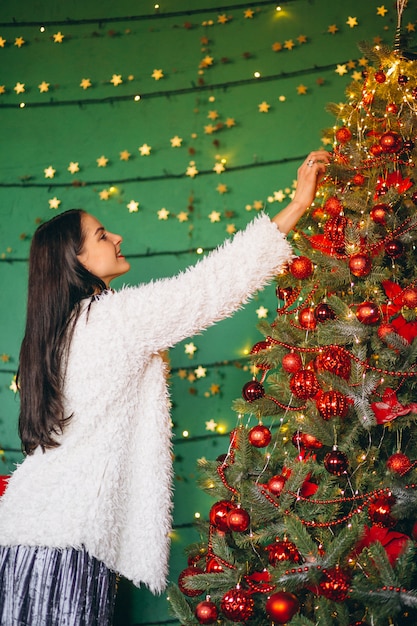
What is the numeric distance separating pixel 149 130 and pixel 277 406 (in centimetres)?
162

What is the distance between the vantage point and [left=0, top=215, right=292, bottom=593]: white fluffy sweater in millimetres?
1434

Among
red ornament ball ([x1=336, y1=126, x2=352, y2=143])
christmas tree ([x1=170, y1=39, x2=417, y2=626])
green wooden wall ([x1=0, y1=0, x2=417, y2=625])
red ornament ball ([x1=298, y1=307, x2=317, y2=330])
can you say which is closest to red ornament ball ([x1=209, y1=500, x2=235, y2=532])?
christmas tree ([x1=170, y1=39, x2=417, y2=626])

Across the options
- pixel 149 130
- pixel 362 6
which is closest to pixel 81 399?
pixel 149 130

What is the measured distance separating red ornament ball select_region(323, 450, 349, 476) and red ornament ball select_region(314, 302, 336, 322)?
1.08 feet

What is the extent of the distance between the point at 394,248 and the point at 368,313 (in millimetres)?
182

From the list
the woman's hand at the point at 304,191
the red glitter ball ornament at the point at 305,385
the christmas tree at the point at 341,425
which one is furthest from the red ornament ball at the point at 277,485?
the woman's hand at the point at 304,191

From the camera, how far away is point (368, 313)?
149cm

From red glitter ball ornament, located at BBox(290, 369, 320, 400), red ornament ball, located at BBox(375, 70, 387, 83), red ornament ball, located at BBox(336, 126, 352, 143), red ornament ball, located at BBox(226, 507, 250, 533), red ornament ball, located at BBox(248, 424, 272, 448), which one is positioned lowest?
red ornament ball, located at BBox(226, 507, 250, 533)

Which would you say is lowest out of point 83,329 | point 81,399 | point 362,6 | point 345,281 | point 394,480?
point 394,480

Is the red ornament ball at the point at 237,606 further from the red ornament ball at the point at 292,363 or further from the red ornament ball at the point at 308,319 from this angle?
the red ornament ball at the point at 308,319

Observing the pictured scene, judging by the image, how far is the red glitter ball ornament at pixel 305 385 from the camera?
1553 millimetres

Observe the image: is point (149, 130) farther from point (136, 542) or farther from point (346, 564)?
point (346, 564)

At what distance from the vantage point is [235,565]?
1564 millimetres

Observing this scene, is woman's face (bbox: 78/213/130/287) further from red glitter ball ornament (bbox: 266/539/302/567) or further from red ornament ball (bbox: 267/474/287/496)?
red glitter ball ornament (bbox: 266/539/302/567)
